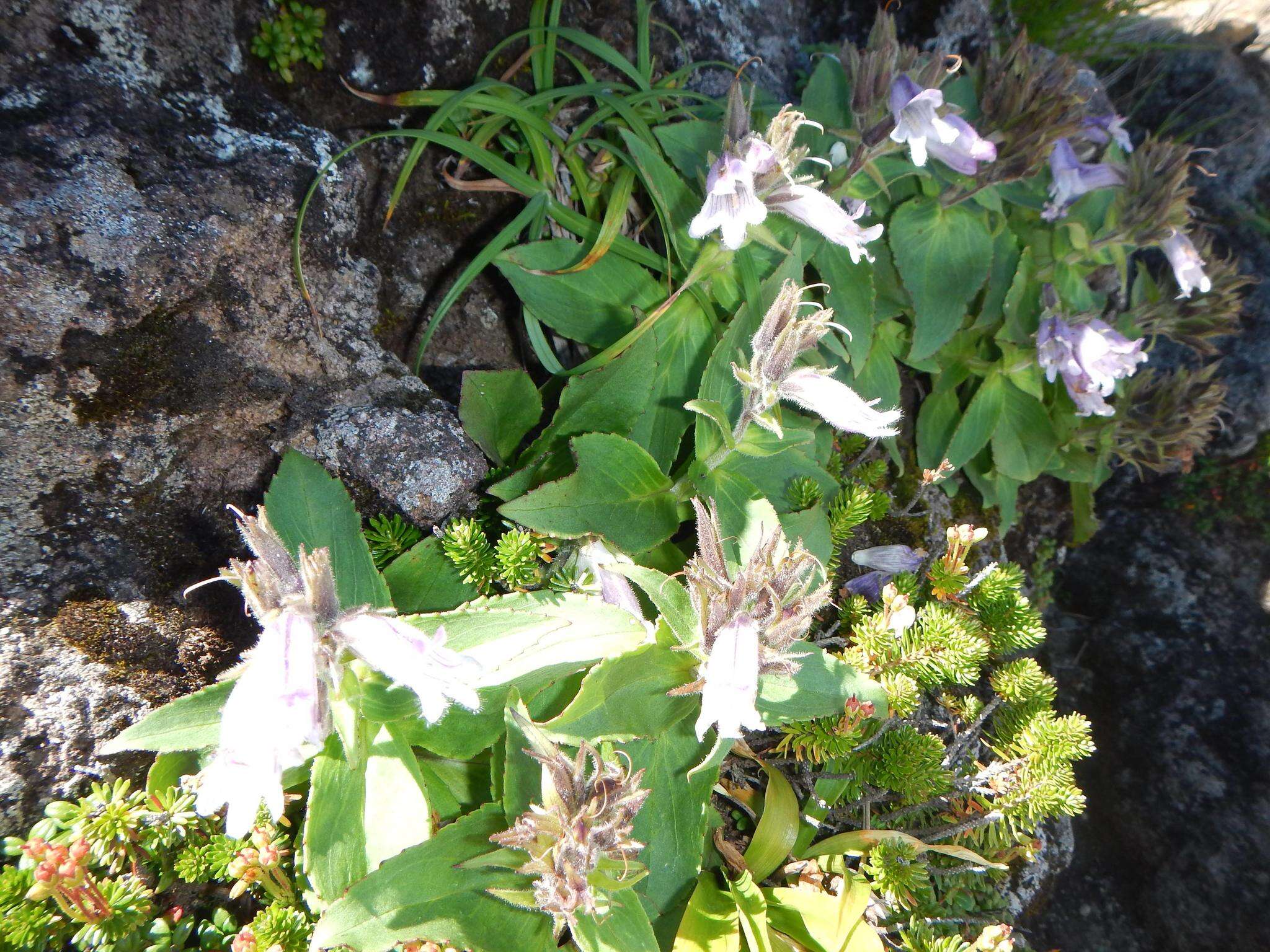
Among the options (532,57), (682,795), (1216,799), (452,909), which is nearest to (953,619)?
(682,795)

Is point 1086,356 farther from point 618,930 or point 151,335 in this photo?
point 151,335

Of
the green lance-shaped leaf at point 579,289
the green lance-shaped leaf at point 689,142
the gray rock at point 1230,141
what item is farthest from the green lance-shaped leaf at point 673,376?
the gray rock at point 1230,141

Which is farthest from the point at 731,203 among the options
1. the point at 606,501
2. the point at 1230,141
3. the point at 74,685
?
the point at 1230,141

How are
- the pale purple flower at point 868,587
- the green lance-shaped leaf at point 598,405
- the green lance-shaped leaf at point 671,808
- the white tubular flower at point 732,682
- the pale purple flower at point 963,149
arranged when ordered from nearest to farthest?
the white tubular flower at point 732,682 < the green lance-shaped leaf at point 671,808 < the green lance-shaped leaf at point 598,405 < the pale purple flower at point 963,149 < the pale purple flower at point 868,587

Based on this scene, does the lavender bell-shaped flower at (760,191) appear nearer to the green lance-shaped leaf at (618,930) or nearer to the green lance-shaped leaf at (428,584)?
the green lance-shaped leaf at (428,584)

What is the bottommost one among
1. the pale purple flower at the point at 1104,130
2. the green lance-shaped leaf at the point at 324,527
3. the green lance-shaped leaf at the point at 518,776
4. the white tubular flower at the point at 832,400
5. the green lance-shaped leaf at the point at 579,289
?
the green lance-shaped leaf at the point at 518,776

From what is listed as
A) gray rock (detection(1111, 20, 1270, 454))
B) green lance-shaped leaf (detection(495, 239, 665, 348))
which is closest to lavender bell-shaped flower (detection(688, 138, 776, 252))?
green lance-shaped leaf (detection(495, 239, 665, 348))
